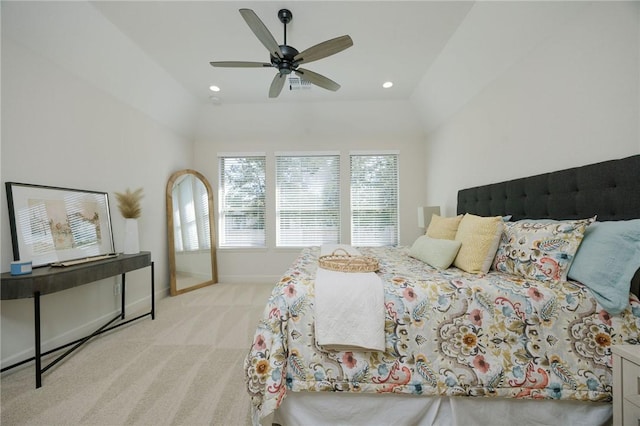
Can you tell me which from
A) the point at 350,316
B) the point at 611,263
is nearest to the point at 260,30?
the point at 350,316

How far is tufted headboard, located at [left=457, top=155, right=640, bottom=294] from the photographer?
1.31m

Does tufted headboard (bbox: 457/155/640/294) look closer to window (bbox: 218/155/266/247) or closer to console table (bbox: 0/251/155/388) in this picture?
window (bbox: 218/155/266/247)

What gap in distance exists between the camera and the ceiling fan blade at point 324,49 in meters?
1.65

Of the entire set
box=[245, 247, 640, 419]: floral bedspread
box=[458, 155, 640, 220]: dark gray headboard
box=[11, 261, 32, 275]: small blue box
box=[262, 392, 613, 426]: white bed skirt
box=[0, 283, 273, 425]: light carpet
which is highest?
box=[458, 155, 640, 220]: dark gray headboard

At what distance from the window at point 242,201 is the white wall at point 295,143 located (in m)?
0.14

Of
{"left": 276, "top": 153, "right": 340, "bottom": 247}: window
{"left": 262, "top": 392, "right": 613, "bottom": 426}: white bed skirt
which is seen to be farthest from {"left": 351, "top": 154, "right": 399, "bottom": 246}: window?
{"left": 262, "top": 392, "right": 613, "bottom": 426}: white bed skirt

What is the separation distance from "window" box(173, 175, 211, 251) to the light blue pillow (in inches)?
169

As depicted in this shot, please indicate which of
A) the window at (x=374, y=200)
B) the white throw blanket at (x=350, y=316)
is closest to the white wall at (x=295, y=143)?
the window at (x=374, y=200)

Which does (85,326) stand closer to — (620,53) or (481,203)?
(481,203)

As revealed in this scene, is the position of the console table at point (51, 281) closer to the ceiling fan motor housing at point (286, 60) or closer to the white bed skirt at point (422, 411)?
the white bed skirt at point (422, 411)

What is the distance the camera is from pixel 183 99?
3400 millimetres

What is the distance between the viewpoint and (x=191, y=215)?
3887 mm

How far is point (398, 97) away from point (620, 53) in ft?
7.85

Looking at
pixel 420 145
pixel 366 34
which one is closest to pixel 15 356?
pixel 366 34
